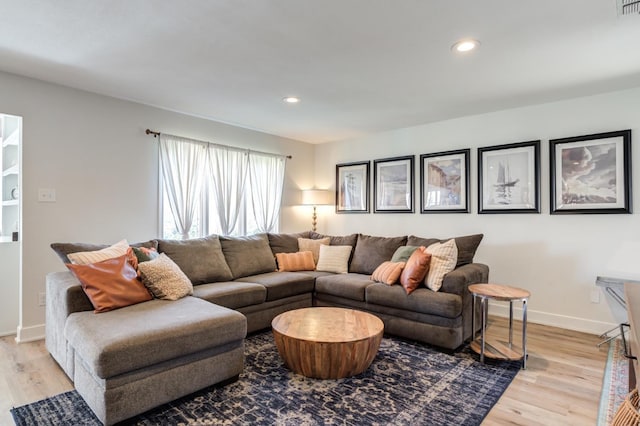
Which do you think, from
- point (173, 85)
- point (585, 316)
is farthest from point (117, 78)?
point (585, 316)

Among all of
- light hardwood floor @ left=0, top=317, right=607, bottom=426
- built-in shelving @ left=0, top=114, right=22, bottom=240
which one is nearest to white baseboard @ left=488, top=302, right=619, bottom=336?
light hardwood floor @ left=0, top=317, right=607, bottom=426

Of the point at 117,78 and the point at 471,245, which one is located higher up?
the point at 117,78

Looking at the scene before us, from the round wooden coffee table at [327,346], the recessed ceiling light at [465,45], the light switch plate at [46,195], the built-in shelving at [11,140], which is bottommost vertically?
the round wooden coffee table at [327,346]

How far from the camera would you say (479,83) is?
3182mm

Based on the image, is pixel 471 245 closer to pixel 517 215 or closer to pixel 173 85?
pixel 517 215

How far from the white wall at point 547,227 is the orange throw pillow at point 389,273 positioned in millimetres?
1315

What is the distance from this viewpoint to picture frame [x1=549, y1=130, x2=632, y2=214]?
330 centimetres

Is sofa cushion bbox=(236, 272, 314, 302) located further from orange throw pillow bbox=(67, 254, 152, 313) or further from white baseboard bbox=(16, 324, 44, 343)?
white baseboard bbox=(16, 324, 44, 343)

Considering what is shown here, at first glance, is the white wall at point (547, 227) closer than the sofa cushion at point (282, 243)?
Yes

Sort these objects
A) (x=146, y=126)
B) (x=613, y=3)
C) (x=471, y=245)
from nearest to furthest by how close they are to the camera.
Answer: (x=613, y=3)
(x=471, y=245)
(x=146, y=126)

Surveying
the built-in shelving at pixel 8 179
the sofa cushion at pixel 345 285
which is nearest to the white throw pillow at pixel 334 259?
the sofa cushion at pixel 345 285

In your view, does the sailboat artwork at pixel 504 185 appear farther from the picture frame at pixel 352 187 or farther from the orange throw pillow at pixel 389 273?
the picture frame at pixel 352 187

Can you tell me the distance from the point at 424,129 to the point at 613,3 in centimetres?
272

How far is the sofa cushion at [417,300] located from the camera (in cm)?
290
